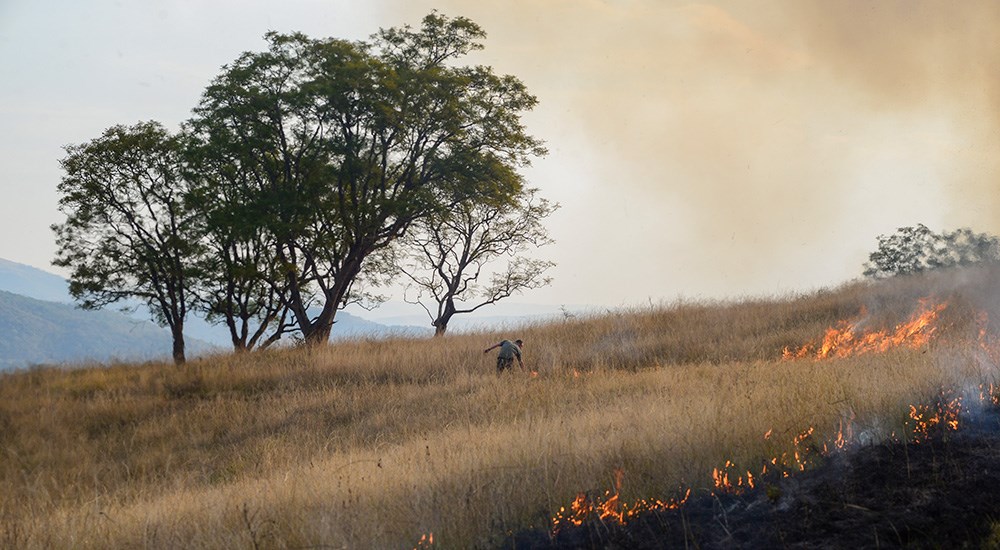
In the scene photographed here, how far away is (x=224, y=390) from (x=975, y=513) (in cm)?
1675

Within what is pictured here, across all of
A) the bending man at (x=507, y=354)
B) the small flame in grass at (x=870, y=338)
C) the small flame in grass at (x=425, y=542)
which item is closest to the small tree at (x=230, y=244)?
the bending man at (x=507, y=354)

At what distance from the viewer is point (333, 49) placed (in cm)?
2756

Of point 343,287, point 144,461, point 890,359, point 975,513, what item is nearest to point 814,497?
point 975,513

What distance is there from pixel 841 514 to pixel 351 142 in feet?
78.1

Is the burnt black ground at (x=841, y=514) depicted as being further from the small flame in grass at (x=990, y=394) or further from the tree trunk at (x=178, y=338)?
the tree trunk at (x=178, y=338)

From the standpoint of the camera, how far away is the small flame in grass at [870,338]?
15727 mm

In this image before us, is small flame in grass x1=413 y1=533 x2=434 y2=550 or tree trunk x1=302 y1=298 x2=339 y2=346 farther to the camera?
tree trunk x1=302 y1=298 x2=339 y2=346

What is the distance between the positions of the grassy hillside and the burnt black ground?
48 centimetres

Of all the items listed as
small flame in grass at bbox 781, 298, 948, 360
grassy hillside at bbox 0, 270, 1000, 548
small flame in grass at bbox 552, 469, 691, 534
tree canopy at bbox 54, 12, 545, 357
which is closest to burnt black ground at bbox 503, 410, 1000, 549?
small flame in grass at bbox 552, 469, 691, 534

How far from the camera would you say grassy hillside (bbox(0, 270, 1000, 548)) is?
7195 mm

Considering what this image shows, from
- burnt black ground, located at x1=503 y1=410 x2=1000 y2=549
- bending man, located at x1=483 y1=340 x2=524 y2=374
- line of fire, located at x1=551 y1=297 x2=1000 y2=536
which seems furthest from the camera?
bending man, located at x1=483 y1=340 x2=524 y2=374

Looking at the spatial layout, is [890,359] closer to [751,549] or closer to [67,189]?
[751,549]

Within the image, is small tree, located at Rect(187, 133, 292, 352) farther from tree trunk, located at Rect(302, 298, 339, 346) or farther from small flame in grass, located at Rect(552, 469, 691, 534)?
small flame in grass, located at Rect(552, 469, 691, 534)

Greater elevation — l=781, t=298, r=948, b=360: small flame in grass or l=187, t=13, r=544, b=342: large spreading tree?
l=187, t=13, r=544, b=342: large spreading tree
